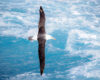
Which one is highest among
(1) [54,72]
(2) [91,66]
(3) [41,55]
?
(3) [41,55]

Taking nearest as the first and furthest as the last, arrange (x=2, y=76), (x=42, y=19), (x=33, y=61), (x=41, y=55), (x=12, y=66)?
(x=41, y=55), (x=42, y=19), (x=33, y=61), (x=12, y=66), (x=2, y=76)

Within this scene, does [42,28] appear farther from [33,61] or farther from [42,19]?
[33,61]

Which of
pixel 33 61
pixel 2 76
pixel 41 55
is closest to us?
pixel 41 55

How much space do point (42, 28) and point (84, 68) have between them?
78.5 ft

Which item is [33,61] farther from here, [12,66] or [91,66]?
[91,66]

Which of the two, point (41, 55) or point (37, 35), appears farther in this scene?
point (37, 35)

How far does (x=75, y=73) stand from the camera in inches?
1120

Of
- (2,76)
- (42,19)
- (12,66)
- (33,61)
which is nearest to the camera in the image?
(42,19)

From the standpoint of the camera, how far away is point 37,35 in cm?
485

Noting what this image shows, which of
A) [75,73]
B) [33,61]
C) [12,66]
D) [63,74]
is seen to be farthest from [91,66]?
[12,66]

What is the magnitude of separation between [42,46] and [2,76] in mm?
28315

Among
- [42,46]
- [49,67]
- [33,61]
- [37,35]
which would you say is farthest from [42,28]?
[49,67]

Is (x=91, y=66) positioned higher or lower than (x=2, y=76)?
higher

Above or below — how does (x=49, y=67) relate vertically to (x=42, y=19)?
below
